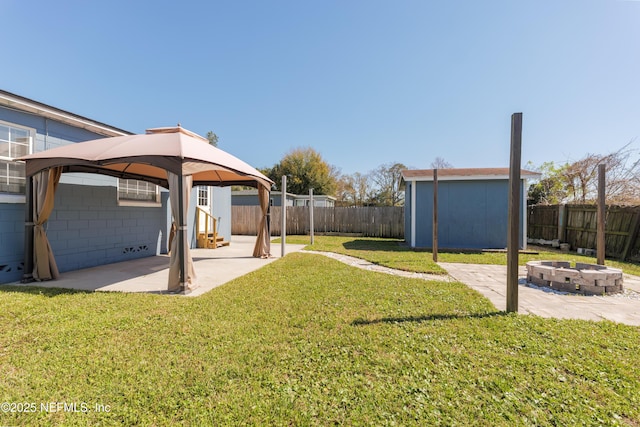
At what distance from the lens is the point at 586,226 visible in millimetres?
9000

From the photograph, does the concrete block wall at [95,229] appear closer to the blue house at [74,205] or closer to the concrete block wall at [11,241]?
the blue house at [74,205]

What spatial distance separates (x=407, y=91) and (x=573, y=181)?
12.5 metres

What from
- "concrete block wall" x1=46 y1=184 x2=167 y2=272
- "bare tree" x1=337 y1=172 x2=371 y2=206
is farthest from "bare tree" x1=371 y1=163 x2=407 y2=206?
"concrete block wall" x1=46 y1=184 x2=167 y2=272

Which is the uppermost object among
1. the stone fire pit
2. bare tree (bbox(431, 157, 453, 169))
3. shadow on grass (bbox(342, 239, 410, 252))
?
bare tree (bbox(431, 157, 453, 169))

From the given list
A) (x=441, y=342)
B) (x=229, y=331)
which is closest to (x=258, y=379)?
(x=229, y=331)

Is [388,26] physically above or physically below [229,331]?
above

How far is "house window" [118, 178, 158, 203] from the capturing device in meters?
7.10

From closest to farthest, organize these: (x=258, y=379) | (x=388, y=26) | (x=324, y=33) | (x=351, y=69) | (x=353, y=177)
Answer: (x=258, y=379)
(x=388, y=26)
(x=324, y=33)
(x=351, y=69)
(x=353, y=177)

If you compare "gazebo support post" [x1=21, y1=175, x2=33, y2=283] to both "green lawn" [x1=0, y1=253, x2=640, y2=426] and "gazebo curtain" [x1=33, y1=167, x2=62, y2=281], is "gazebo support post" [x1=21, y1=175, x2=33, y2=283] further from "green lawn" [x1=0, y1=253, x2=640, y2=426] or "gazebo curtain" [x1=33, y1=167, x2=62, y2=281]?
"green lawn" [x1=0, y1=253, x2=640, y2=426]

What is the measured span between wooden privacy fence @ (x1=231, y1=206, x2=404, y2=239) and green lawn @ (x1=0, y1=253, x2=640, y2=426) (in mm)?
10297

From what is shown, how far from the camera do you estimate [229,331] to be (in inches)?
117

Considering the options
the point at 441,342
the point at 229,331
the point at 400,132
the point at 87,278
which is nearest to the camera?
the point at 441,342

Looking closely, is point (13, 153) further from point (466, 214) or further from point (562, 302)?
point (466, 214)

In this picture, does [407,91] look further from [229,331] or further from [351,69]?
[229,331]
